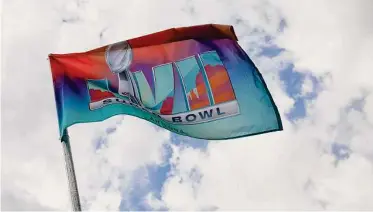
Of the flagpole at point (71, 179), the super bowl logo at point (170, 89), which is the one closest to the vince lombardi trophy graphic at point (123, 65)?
the super bowl logo at point (170, 89)

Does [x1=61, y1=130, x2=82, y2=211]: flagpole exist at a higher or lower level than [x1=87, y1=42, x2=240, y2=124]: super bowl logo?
lower

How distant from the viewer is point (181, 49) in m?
22.0

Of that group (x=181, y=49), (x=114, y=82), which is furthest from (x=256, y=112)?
(x=114, y=82)

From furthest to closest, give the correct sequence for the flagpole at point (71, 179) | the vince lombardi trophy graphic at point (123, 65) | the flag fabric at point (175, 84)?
the vince lombardi trophy graphic at point (123, 65)
the flag fabric at point (175, 84)
the flagpole at point (71, 179)

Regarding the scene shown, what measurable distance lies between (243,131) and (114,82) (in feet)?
18.4

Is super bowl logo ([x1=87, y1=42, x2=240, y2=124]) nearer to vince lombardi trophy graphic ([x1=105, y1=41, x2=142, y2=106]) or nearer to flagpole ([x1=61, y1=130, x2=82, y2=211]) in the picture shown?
vince lombardi trophy graphic ([x1=105, y1=41, x2=142, y2=106])

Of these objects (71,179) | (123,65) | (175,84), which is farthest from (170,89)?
(71,179)

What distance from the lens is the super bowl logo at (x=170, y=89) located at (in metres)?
21.0

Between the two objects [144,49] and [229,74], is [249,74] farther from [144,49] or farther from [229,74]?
[144,49]

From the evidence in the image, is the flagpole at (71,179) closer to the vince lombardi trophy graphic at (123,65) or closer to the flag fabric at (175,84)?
the flag fabric at (175,84)

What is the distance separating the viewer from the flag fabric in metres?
20.9

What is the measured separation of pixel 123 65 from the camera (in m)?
21.5

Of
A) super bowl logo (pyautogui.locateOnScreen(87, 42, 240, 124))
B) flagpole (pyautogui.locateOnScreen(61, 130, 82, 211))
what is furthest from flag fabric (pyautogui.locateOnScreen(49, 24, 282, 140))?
flagpole (pyautogui.locateOnScreen(61, 130, 82, 211))

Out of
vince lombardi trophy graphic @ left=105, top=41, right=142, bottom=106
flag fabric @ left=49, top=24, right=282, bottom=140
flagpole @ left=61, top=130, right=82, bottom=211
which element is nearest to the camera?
flagpole @ left=61, top=130, right=82, bottom=211
